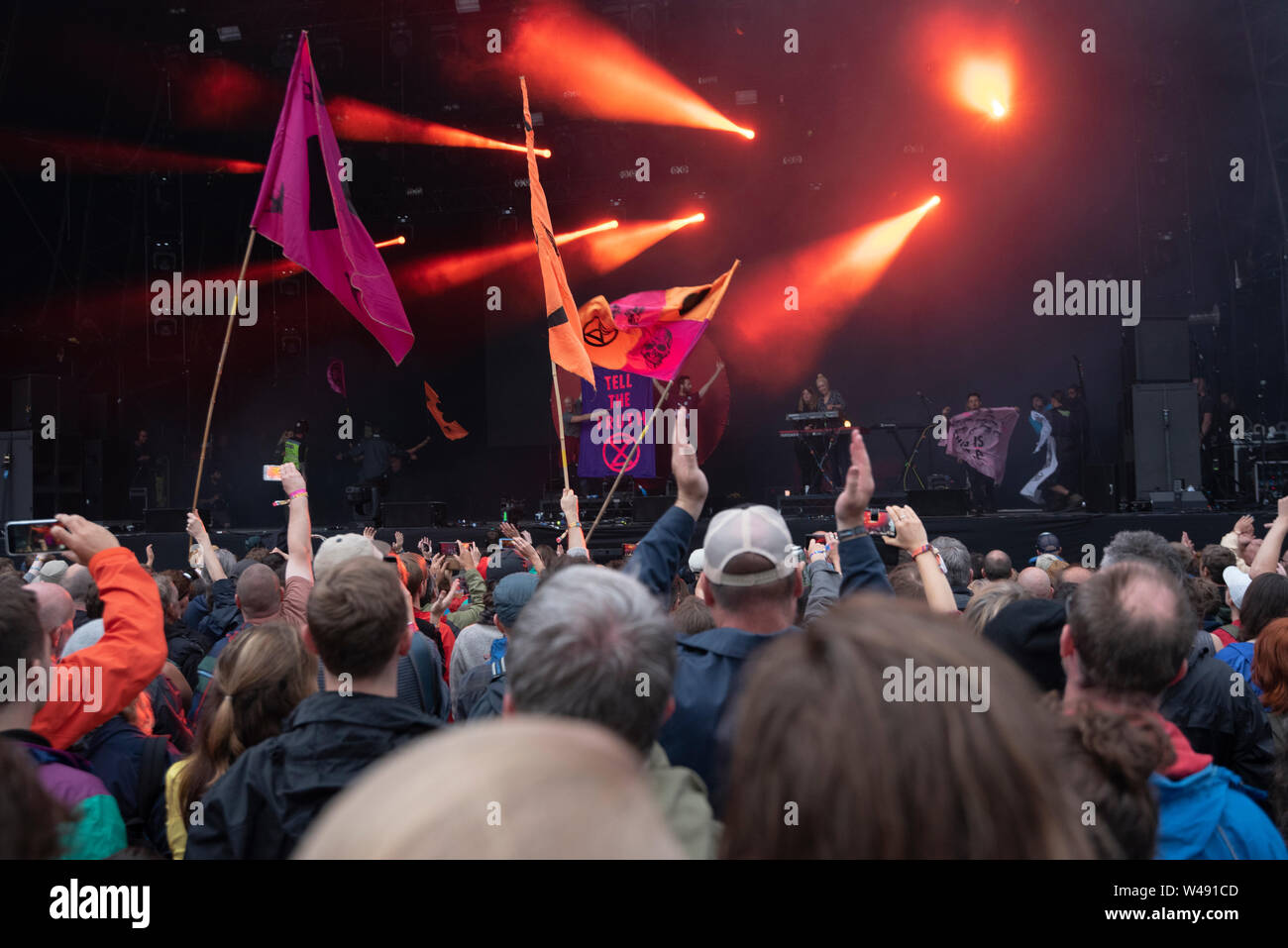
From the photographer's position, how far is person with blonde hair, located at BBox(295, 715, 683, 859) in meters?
0.70

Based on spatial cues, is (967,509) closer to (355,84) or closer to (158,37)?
(355,84)

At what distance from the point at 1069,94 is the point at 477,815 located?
1710 cm

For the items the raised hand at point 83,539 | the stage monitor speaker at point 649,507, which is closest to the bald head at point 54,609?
the raised hand at point 83,539

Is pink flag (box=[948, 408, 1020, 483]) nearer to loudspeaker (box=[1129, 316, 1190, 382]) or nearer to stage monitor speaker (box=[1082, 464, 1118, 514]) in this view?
stage monitor speaker (box=[1082, 464, 1118, 514])

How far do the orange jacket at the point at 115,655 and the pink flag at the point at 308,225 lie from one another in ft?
13.0

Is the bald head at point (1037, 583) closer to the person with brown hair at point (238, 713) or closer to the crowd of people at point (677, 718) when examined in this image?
the crowd of people at point (677, 718)

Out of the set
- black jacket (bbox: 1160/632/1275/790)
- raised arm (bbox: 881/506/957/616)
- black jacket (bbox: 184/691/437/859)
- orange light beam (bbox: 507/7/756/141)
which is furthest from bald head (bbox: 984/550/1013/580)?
orange light beam (bbox: 507/7/756/141)

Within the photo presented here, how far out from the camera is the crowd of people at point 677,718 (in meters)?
0.78

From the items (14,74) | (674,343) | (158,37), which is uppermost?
(158,37)

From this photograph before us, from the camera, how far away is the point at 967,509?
12266 mm

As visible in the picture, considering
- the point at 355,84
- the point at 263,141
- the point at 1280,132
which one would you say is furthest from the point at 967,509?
the point at 263,141

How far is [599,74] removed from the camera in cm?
1437

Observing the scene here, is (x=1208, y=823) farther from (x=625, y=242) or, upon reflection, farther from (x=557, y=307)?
(x=625, y=242)
